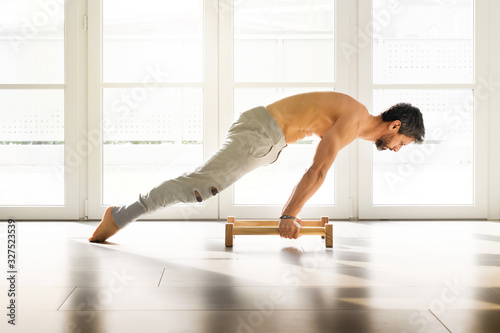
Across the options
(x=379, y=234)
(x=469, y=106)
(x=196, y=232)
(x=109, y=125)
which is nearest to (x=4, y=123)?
(x=109, y=125)

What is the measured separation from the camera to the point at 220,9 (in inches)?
130

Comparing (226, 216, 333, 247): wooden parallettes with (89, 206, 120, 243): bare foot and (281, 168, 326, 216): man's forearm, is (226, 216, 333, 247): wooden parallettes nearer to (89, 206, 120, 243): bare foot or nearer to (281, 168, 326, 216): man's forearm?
(281, 168, 326, 216): man's forearm

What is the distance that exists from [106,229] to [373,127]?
1.31 metres

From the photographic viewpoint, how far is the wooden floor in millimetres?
1396

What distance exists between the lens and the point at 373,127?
96.8 inches

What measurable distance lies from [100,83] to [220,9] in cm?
86

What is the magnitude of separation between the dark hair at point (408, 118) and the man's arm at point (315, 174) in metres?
0.26

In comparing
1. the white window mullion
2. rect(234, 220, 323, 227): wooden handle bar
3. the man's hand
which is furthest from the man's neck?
the white window mullion

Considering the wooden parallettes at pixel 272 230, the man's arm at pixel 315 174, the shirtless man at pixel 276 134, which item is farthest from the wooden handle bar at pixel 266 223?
the man's arm at pixel 315 174

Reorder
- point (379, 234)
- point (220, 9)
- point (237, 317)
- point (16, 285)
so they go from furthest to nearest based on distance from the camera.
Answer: point (220, 9), point (379, 234), point (16, 285), point (237, 317)

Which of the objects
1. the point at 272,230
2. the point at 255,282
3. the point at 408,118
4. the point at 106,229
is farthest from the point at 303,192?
the point at 106,229

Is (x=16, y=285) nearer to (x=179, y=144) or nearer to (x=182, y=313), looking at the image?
(x=182, y=313)

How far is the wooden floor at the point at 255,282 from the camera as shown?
1396mm

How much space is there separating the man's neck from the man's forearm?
45 centimetres
